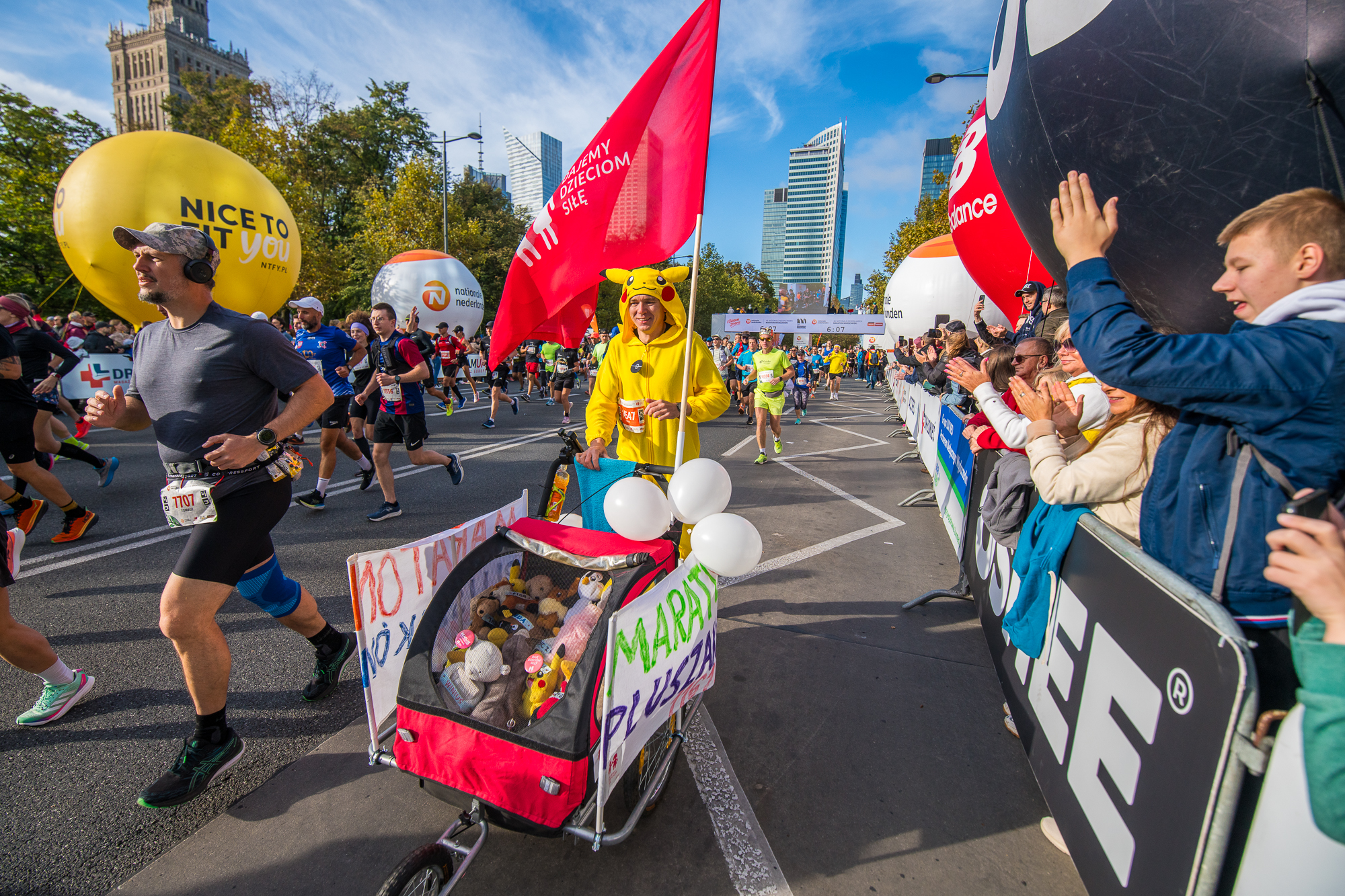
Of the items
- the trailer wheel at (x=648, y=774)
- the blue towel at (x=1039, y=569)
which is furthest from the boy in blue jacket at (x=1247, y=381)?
the trailer wheel at (x=648, y=774)

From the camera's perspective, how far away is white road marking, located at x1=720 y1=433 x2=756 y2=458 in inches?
373

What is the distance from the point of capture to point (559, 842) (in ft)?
6.81

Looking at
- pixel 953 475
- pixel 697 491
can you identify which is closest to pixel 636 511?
pixel 697 491

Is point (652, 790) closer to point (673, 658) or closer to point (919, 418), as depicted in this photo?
point (673, 658)

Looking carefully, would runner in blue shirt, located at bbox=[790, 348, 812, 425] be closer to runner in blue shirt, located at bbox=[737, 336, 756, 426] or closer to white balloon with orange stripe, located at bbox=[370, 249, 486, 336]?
runner in blue shirt, located at bbox=[737, 336, 756, 426]

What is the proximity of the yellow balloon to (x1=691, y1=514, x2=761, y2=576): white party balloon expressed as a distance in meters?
5.77

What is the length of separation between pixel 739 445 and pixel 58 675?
8.77m

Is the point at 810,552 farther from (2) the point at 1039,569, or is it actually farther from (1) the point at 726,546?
(1) the point at 726,546

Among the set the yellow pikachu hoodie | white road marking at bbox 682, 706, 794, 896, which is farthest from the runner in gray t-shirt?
white road marking at bbox 682, 706, 794, 896

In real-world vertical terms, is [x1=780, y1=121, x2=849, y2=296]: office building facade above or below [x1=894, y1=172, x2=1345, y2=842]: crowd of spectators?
above

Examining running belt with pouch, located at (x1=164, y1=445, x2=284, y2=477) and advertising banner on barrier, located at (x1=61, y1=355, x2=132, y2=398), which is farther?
advertising banner on barrier, located at (x1=61, y1=355, x2=132, y2=398)

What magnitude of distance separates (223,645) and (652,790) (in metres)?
1.83

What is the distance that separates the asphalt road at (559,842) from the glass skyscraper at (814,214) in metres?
159

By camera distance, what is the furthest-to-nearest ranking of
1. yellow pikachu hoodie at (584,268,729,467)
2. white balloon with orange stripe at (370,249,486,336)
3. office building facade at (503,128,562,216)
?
office building facade at (503,128,562,216), white balloon with orange stripe at (370,249,486,336), yellow pikachu hoodie at (584,268,729,467)
